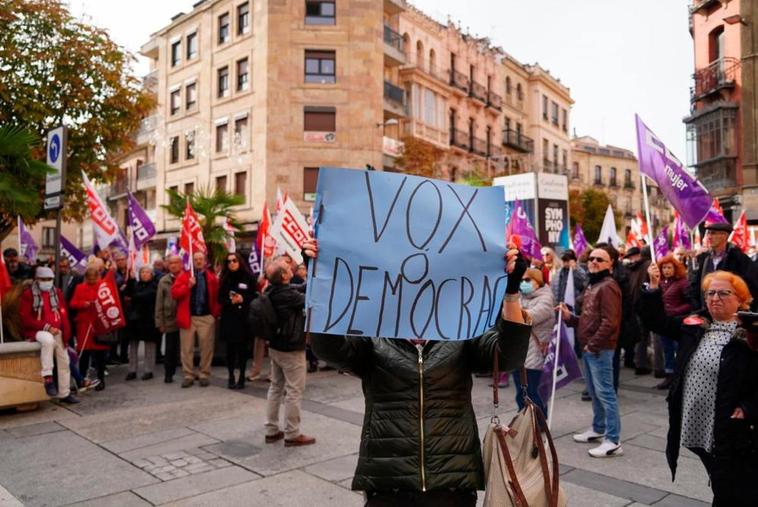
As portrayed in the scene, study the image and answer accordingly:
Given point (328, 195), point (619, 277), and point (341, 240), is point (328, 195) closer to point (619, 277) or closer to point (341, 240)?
point (341, 240)

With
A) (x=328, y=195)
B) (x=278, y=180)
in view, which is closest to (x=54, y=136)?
(x=328, y=195)

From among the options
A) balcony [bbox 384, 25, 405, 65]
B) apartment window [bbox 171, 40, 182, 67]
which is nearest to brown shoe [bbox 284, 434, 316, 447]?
balcony [bbox 384, 25, 405, 65]

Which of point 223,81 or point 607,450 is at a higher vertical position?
point 223,81

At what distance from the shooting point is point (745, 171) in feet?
79.1

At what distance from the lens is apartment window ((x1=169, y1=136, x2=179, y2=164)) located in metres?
33.3

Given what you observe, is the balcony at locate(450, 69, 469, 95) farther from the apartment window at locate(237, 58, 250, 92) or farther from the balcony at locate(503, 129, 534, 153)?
the apartment window at locate(237, 58, 250, 92)

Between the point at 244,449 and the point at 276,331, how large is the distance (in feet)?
3.88

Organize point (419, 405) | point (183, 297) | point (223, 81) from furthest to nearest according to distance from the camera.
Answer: point (223, 81) < point (183, 297) < point (419, 405)

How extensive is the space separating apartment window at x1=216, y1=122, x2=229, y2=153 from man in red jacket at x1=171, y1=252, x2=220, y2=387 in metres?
21.5

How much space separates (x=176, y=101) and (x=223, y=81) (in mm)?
4519

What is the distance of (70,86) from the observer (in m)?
14.8

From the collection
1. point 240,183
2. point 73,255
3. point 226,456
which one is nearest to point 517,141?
point 240,183

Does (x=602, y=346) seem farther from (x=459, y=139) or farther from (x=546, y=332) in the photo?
(x=459, y=139)

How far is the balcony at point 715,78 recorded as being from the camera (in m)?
24.9
